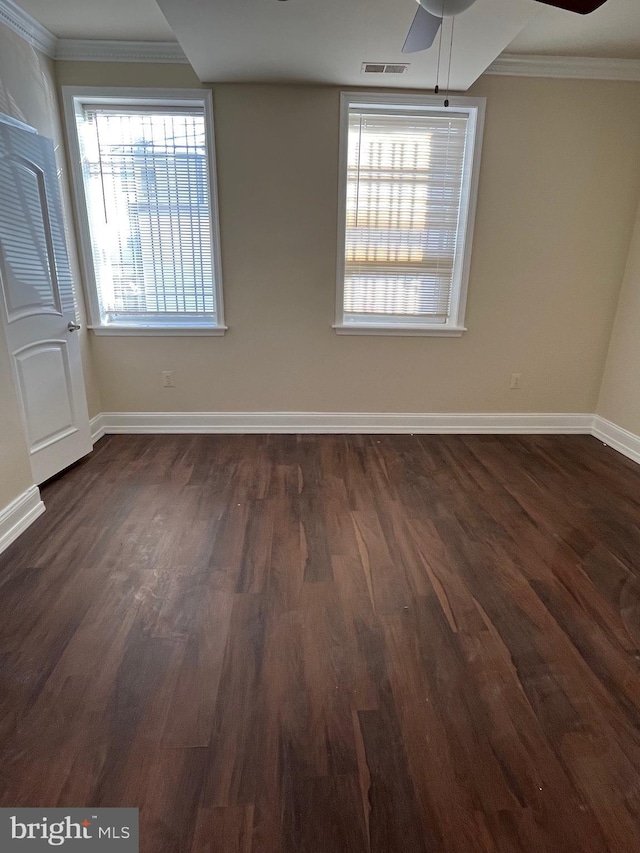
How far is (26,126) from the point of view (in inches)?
105

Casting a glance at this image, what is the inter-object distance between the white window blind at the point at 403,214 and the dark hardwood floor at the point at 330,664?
5.16 ft

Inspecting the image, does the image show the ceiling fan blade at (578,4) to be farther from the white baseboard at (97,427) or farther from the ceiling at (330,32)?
the white baseboard at (97,427)

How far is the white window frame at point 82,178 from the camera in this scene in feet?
Result: 10.5

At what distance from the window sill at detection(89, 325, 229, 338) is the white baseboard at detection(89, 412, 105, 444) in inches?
26.8

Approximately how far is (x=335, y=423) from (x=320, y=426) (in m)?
0.13

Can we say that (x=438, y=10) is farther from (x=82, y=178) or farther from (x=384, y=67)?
(x=82, y=178)

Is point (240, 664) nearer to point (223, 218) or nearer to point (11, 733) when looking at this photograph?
point (11, 733)

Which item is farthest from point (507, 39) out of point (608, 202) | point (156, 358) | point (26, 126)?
point (156, 358)

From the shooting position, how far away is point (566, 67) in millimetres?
3256

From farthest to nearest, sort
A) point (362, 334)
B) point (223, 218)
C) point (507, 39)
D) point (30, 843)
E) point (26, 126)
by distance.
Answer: point (362, 334)
point (223, 218)
point (26, 126)
point (507, 39)
point (30, 843)

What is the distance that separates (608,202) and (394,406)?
2.22 meters

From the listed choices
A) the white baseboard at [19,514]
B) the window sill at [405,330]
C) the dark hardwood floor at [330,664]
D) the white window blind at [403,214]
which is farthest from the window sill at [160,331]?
the white baseboard at [19,514]

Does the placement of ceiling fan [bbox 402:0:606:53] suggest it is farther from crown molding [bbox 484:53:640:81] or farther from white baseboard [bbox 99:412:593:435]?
white baseboard [bbox 99:412:593:435]

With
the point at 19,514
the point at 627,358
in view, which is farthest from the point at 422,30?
the point at 19,514
